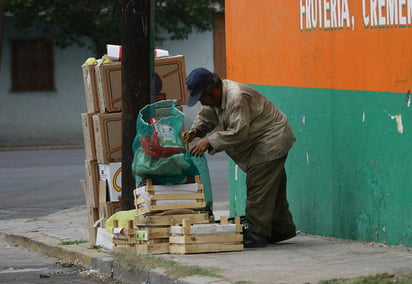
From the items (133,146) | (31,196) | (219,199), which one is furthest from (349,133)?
(31,196)

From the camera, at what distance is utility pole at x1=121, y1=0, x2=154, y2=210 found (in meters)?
9.61

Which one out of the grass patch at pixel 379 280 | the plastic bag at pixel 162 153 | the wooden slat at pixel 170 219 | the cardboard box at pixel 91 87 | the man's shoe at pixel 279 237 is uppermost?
the cardboard box at pixel 91 87

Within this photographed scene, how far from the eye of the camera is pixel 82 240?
10609mm

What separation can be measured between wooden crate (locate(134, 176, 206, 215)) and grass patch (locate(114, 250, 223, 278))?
1.30 feet

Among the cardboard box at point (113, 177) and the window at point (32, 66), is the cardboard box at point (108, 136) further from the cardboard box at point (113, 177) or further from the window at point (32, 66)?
the window at point (32, 66)

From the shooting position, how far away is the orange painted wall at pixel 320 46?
8.56m

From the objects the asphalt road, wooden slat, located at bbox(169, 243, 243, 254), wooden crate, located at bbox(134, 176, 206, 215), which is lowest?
the asphalt road

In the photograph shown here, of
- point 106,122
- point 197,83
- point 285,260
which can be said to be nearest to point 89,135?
point 106,122

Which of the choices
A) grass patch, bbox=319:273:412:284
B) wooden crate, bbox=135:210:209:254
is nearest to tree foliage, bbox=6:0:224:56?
wooden crate, bbox=135:210:209:254

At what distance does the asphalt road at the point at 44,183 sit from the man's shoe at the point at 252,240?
17.2ft

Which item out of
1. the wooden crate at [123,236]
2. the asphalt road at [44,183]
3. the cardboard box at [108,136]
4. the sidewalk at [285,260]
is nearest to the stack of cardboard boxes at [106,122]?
the cardboard box at [108,136]

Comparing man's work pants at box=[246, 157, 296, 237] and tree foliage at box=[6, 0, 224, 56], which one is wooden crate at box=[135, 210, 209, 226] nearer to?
man's work pants at box=[246, 157, 296, 237]

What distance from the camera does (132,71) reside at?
9.60 metres

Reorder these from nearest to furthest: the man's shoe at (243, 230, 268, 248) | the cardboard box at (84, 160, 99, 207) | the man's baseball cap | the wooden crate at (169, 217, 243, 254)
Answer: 1. the wooden crate at (169, 217, 243, 254)
2. the man's baseball cap
3. the man's shoe at (243, 230, 268, 248)
4. the cardboard box at (84, 160, 99, 207)
